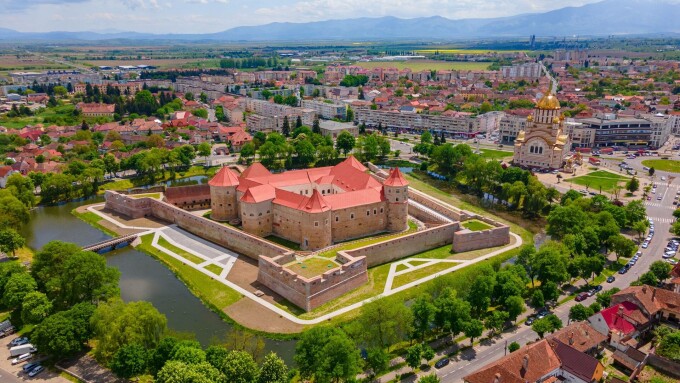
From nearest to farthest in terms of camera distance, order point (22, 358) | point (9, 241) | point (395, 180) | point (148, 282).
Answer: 1. point (22, 358)
2. point (148, 282)
3. point (9, 241)
4. point (395, 180)

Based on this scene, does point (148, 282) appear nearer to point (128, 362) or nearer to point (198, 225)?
point (198, 225)

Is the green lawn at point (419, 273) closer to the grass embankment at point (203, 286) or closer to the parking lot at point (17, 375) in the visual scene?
the grass embankment at point (203, 286)

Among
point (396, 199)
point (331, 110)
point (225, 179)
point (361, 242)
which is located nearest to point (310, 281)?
point (361, 242)

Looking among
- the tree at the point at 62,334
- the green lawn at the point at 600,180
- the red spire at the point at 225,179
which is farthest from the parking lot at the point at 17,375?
the green lawn at the point at 600,180

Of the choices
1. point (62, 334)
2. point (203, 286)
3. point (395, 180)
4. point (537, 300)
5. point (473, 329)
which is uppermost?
point (395, 180)

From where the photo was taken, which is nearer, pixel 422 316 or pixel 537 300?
pixel 422 316

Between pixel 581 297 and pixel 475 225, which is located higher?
pixel 475 225

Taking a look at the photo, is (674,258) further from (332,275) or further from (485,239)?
(332,275)
